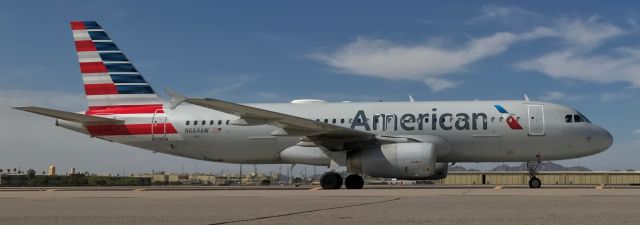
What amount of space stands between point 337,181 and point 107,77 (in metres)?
11.4

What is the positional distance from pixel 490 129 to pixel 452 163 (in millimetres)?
1988

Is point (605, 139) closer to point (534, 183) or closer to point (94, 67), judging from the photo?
point (534, 183)

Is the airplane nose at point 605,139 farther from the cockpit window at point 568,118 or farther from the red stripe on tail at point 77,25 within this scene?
the red stripe on tail at point 77,25

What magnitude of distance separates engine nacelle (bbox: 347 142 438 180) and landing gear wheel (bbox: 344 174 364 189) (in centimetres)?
108

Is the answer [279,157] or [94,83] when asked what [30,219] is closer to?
[279,157]

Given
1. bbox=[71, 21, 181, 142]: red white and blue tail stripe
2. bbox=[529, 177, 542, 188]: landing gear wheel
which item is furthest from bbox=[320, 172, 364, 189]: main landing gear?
bbox=[71, 21, 181, 142]: red white and blue tail stripe

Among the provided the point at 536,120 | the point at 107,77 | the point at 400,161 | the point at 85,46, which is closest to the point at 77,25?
the point at 85,46

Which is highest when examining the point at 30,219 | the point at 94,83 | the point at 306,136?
the point at 94,83

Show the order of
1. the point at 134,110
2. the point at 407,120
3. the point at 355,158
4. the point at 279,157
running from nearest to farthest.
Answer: the point at 355,158, the point at 407,120, the point at 279,157, the point at 134,110

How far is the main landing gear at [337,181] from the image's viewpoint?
23.6 meters

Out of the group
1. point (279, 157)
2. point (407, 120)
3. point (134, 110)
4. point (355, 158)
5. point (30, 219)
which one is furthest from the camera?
point (134, 110)

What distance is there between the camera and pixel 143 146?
91.6 ft

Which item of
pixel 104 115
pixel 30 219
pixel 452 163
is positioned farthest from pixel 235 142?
pixel 30 219

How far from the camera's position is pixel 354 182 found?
2402 cm
